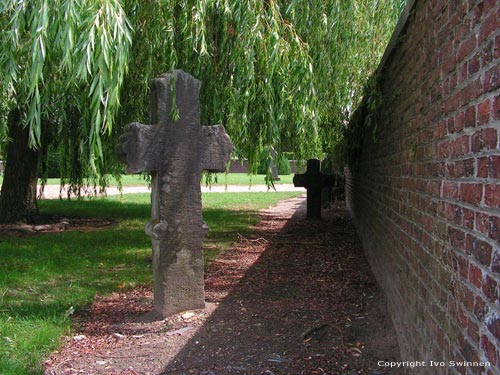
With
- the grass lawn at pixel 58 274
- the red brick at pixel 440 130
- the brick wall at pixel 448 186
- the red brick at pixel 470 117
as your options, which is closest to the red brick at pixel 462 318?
the brick wall at pixel 448 186

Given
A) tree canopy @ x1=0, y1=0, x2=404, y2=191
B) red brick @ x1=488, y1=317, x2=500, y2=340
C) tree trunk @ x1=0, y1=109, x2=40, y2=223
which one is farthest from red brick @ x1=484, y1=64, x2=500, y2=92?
tree trunk @ x1=0, y1=109, x2=40, y2=223

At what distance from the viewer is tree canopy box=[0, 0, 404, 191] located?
3.47 meters

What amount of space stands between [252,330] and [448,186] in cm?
233

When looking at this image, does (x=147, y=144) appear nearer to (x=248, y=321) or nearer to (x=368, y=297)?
(x=248, y=321)

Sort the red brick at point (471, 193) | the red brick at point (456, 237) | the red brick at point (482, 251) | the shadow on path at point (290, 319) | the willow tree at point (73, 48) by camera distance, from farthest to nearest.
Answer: the shadow on path at point (290, 319)
the willow tree at point (73, 48)
the red brick at point (456, 237)
the red brick at point (471, 193)
the red brick at point (482, 251)

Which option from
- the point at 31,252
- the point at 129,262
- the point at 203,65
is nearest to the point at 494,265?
the point at 203,65

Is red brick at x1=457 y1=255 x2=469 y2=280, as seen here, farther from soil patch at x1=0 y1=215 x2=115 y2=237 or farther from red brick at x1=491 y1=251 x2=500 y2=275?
soil patch at x1=0 y1=215 x2=115 y2=237

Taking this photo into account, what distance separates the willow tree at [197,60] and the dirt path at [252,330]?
135cm

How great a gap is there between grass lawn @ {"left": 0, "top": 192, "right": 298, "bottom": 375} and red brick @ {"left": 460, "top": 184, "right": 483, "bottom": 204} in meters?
2.74

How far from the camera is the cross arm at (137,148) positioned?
13.8 ft

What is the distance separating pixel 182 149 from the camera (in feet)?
14.5

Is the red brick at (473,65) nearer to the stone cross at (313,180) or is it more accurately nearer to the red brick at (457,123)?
the red brick at (457,123)

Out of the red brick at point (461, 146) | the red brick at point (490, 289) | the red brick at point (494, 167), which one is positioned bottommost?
the red brick at point (490, 289)

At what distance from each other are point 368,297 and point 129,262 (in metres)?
3.50
